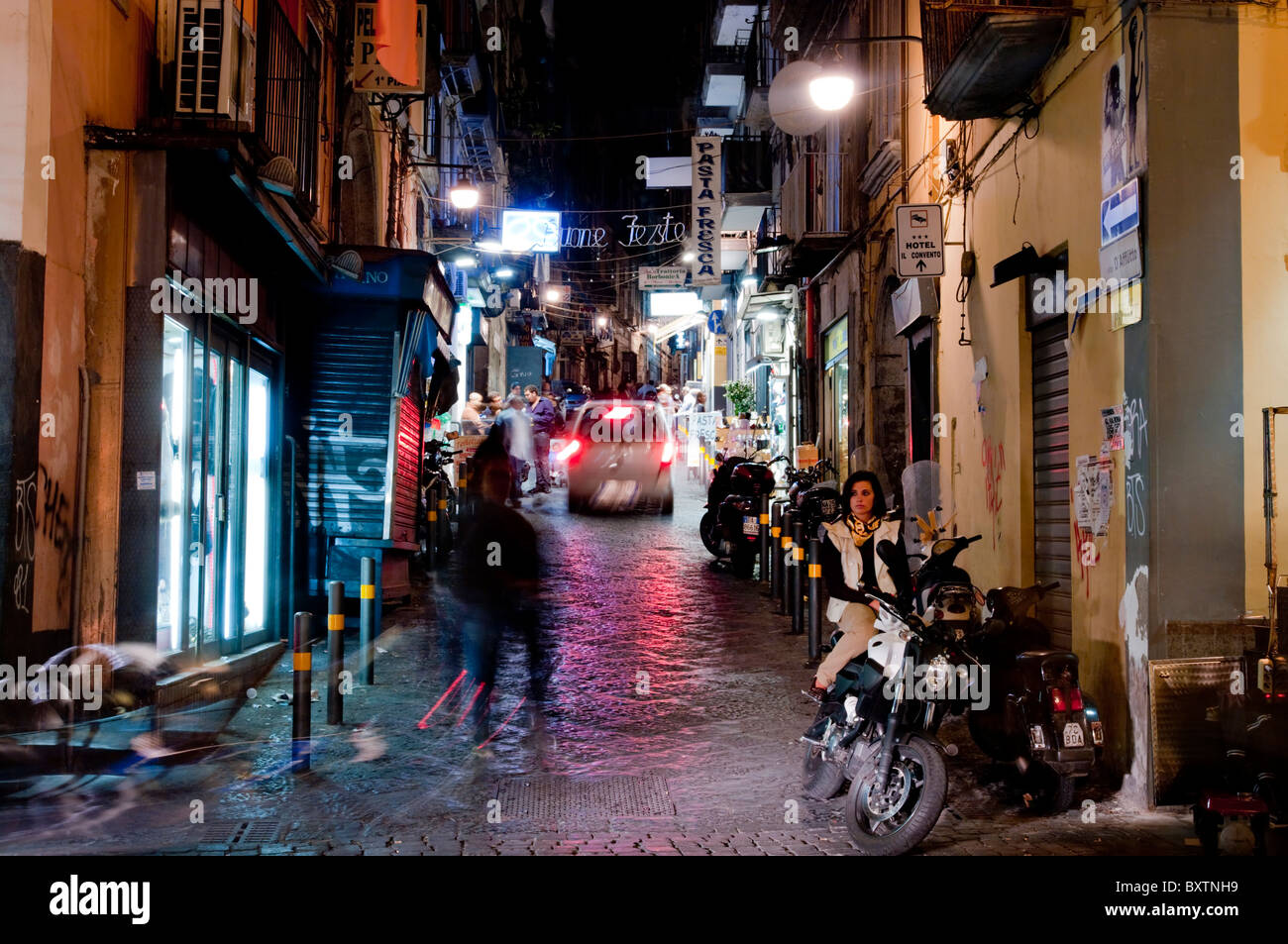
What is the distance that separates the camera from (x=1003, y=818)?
6305 millimetres

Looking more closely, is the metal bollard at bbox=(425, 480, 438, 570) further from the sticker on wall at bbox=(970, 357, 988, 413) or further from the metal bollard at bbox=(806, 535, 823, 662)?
the sticker on wall at bbox=(970, 357, 988, 413)

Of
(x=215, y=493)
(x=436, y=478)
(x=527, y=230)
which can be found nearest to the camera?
(x=215, y=493)

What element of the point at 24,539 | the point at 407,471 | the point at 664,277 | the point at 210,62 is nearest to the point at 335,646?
the point at 24,539

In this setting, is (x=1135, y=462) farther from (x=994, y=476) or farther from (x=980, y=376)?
(x=980, y=376)

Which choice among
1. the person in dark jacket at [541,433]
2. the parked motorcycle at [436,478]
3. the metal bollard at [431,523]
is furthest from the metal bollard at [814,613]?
the person in dark jacket at [541,433]

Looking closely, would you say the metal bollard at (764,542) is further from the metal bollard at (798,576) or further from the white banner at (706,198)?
the white banner at (706,198)

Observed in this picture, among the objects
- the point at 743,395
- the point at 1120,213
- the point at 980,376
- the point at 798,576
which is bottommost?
the point at 798,576

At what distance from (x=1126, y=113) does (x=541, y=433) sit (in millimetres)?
19619

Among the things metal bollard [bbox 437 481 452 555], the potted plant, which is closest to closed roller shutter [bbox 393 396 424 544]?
metal bollard [bbox 437 481 452 555]

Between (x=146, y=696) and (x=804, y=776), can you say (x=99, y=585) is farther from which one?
(x=804, y=776)

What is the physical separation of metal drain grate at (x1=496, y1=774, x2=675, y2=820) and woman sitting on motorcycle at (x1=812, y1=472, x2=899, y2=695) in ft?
4.25

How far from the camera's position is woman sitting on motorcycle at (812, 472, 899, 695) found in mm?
6555

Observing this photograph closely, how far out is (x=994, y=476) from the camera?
9883mm

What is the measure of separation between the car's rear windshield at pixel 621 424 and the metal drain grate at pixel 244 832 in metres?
15.7
